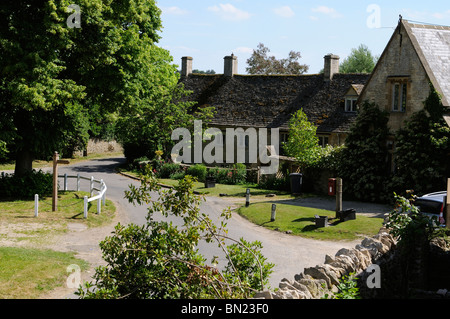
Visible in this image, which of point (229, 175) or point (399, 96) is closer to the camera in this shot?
point (399, 96)

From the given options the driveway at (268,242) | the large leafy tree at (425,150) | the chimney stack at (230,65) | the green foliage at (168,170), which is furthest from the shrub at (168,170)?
the large leafy tree at (425,150)

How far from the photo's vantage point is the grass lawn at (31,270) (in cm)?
1334

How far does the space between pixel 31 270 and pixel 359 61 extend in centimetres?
7709

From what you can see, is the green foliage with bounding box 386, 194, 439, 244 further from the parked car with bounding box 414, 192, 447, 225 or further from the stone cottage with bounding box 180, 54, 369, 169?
the stone cottage with bounding box 180, 54, 369, 169

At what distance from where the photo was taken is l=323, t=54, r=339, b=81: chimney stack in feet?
141

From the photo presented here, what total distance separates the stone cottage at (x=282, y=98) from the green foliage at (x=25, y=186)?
63.3 feet

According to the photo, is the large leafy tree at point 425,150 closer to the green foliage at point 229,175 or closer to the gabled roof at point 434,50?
the gabled roof at point 434,50

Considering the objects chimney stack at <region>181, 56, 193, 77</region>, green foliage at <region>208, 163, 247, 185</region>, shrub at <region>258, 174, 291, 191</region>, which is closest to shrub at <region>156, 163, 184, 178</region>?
green foliage at <region>208, 163, 247, 185</region>

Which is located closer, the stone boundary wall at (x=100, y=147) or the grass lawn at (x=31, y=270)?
the grass lawn at (x=31, y=270)

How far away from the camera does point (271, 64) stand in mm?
78125

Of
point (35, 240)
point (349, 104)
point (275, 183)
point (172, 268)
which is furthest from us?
point (349, 104)

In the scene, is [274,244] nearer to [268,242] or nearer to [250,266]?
[268,242]

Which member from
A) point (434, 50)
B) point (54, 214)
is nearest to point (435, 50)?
point (434, 50)

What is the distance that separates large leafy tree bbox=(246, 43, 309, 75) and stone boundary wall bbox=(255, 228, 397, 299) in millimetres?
65676
